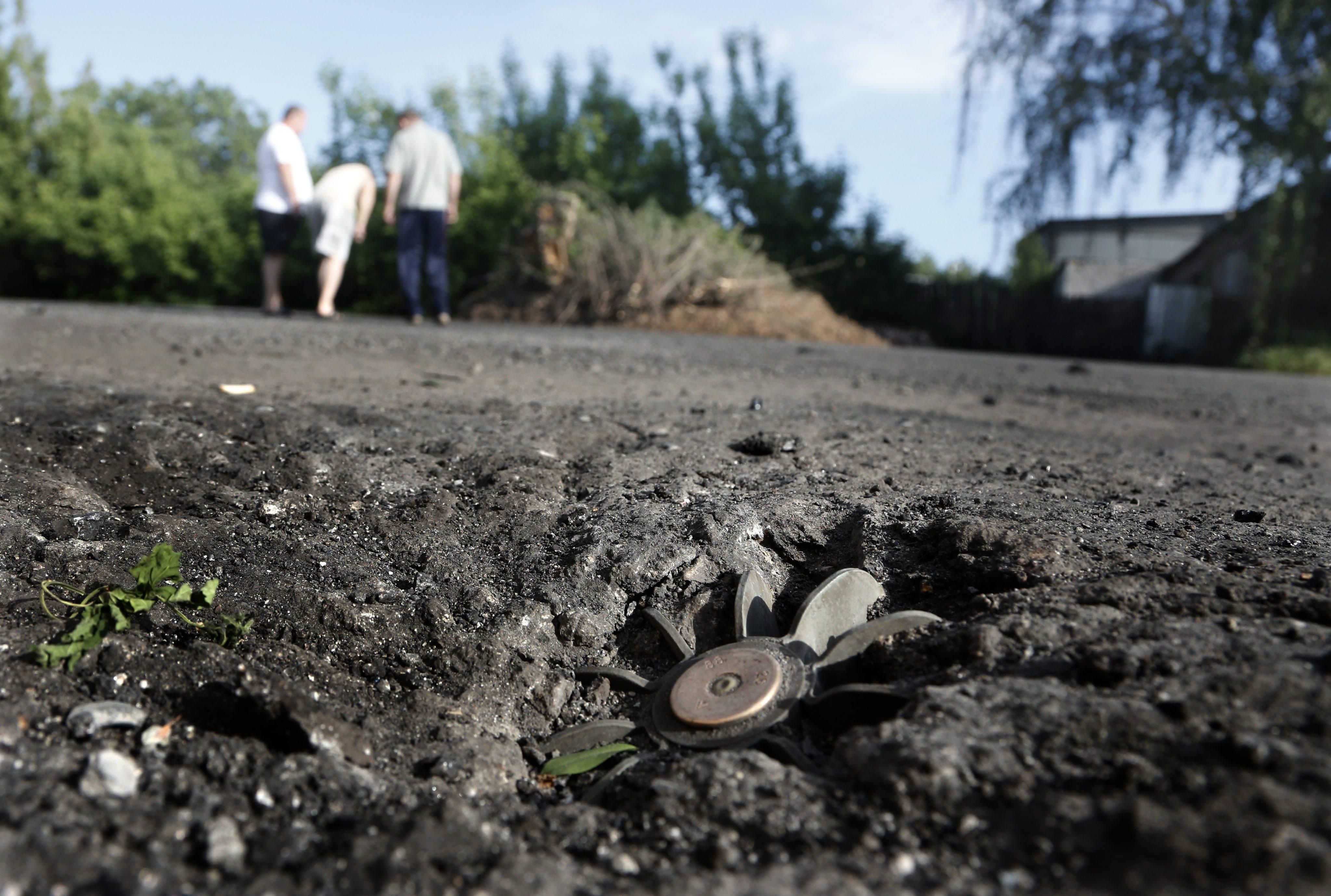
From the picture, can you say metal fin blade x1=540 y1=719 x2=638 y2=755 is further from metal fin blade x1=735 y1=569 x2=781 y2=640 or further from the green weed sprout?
the green weed sprout

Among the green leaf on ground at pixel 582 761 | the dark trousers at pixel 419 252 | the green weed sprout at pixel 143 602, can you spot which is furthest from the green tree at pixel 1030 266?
the green weed sprout at pixel 143 602

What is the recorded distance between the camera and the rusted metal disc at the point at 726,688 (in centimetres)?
162

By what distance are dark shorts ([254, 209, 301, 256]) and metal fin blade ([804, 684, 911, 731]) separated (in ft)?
22.7

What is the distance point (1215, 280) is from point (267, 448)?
19418 millimetres

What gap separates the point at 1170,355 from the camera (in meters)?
15.6

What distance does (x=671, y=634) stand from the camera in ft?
6.27

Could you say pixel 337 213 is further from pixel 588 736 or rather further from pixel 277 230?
pixel 588 736

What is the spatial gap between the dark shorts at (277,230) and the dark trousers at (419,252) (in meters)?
0.88

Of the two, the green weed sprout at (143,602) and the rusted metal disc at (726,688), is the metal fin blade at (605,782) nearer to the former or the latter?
the rusted metal disc at (726,688)

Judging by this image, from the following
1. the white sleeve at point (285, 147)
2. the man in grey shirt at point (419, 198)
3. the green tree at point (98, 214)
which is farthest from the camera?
A: the green tree at point (98, 214)

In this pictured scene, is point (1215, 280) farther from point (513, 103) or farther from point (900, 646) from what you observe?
point (900, 646)

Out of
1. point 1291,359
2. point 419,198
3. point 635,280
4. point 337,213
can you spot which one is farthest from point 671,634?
point 1291,359

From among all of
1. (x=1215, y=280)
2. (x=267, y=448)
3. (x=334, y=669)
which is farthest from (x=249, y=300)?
(x=1215, y=280)

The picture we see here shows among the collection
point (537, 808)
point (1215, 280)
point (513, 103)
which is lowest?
point (537, 808)
